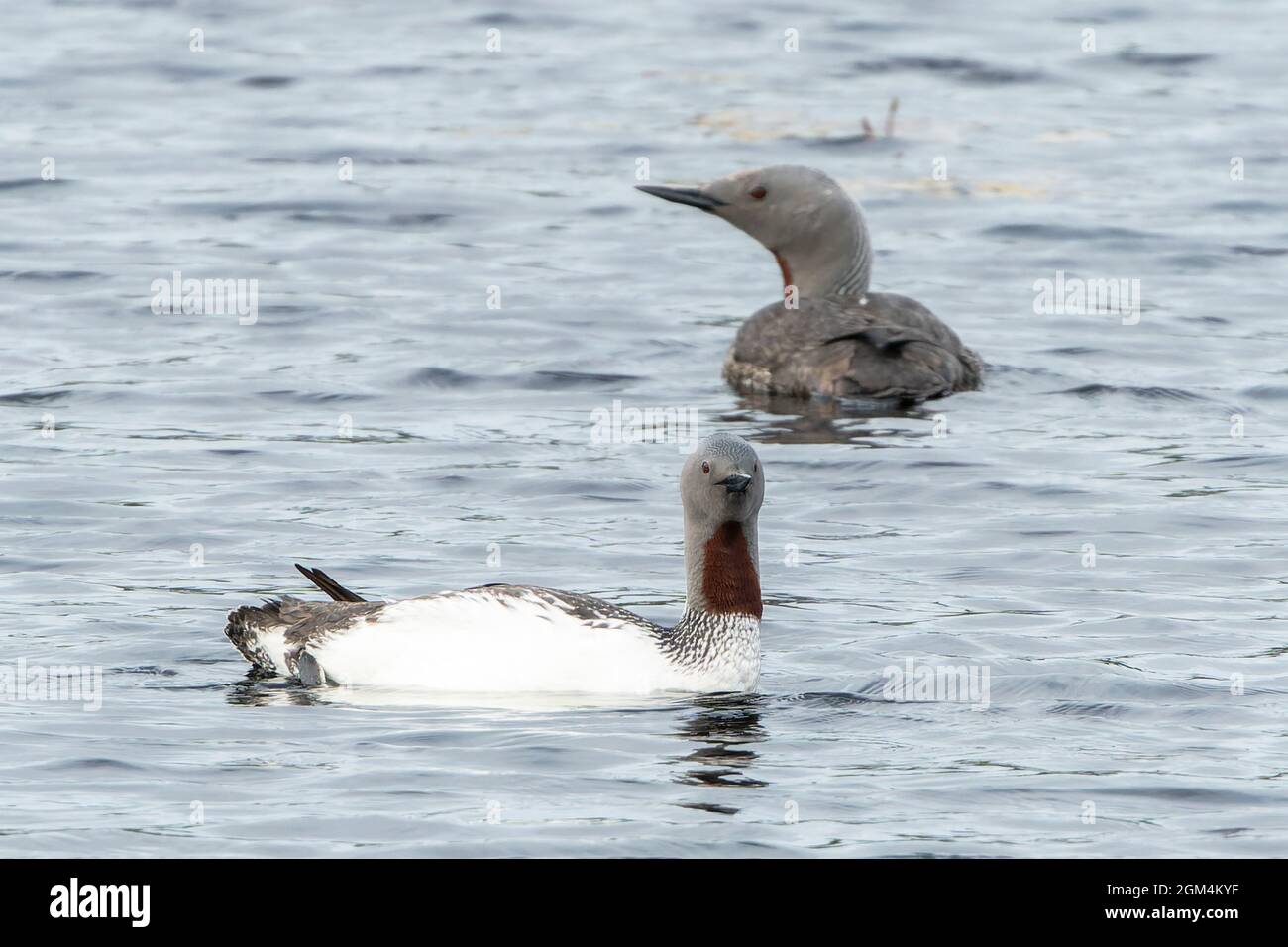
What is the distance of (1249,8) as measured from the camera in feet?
100

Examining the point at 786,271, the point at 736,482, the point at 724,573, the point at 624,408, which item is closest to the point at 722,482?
the point at 736,482

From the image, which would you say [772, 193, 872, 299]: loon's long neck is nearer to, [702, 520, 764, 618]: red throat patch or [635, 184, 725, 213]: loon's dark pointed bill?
[635, 184, 725, 213]: loon's dark pointed bill

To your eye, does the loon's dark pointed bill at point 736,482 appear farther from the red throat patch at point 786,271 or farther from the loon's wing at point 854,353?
the red throat patch at point 786,271

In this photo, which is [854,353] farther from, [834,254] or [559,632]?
[559,632]

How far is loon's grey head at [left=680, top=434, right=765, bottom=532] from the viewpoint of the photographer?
31.1 feet

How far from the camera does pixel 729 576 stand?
9688 millimetres

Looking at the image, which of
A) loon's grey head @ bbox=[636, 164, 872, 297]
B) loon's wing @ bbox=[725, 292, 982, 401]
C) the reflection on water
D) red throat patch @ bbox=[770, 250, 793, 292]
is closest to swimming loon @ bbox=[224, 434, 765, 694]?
the reflection on water

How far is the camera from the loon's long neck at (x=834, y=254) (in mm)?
15977

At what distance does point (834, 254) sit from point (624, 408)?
76.1 inches

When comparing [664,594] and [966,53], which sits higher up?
[966,53]

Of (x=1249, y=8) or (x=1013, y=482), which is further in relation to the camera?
(x=1249, y=8)
